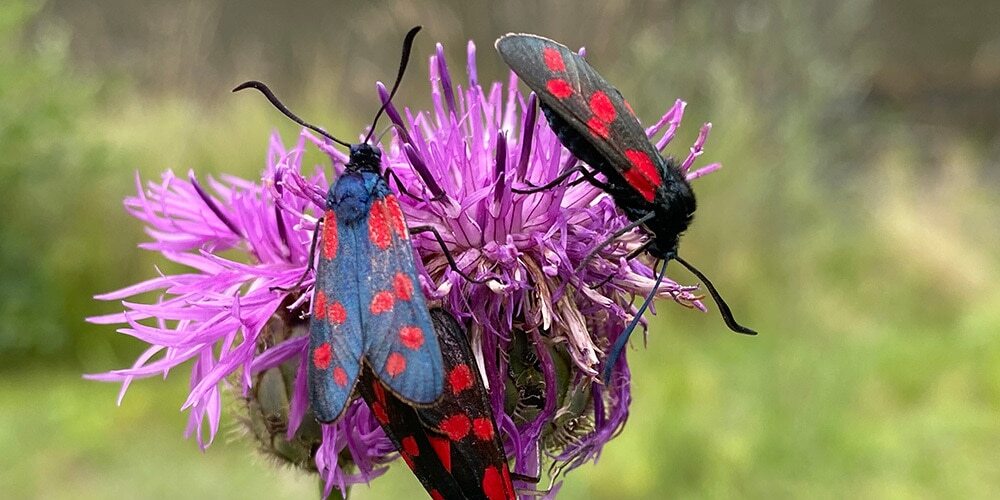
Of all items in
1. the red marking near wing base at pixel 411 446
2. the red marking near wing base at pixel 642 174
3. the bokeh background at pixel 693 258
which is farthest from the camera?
the bokeh background at pixel 693 258

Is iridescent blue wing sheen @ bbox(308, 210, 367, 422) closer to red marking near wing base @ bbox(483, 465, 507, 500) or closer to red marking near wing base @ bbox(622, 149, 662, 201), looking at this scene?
red marking near wing base @ bbox(483, 465, 507, 500)

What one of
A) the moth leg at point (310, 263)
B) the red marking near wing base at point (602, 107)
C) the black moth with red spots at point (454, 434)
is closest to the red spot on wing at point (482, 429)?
the black moth with red spots at point (454, 434)

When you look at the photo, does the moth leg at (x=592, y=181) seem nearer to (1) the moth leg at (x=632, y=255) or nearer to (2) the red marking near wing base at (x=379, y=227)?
(1) the moth leg at (x=632, y=255)

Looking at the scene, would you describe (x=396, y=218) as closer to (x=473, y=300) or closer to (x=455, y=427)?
(x=473, y=300)

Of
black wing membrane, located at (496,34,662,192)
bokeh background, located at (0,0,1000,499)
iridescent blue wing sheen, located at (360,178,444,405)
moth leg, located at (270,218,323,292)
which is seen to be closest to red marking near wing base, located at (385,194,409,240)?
iridescent blue wing sheen, located at (360,178,444,405)

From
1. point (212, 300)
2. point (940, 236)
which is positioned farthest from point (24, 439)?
point (940, 236)

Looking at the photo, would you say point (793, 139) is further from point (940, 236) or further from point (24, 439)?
point (24, 439)

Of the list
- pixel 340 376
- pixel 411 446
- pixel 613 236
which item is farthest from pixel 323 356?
pixel 613 236
